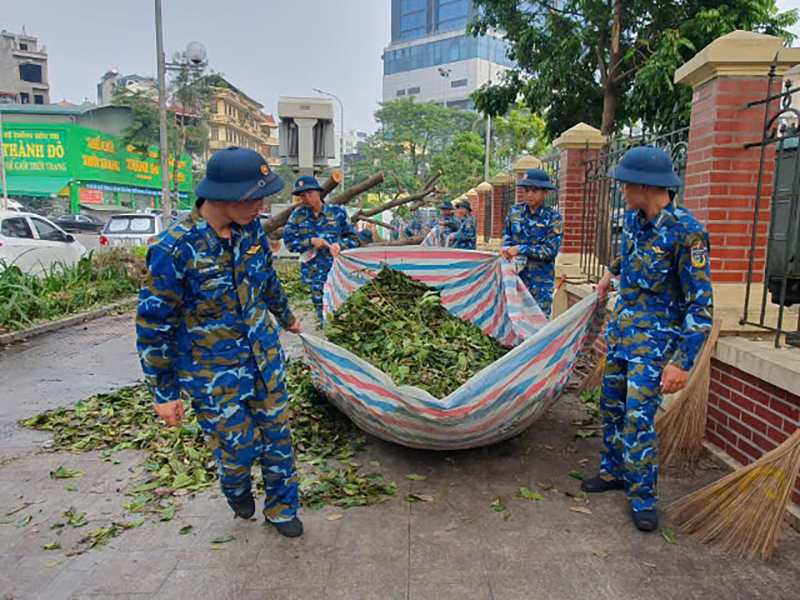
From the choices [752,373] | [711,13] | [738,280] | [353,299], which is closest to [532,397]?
[752,373]

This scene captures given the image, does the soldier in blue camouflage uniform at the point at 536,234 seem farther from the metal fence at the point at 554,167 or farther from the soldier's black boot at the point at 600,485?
the soldier's black boot at the point at 600,485

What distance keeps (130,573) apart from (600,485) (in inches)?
91.7

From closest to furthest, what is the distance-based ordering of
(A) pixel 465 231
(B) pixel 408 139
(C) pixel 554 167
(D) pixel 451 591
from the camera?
1. (D) pixel 451 591
2. (C) pixel 554 167
3. (A) pixel 465 231
4. (B) pixel 408 139

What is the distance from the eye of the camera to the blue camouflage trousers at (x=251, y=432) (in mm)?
2662

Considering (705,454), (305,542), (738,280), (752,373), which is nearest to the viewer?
(305,542)

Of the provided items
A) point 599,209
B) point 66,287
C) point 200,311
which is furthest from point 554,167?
point 66,287

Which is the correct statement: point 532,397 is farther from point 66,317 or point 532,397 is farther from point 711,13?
point 711,13

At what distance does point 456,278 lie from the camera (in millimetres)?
5449

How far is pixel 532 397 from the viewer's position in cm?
331

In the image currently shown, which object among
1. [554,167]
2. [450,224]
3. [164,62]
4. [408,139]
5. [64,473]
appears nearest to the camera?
[64,473]

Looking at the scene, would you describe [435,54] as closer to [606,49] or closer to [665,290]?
[606,49]

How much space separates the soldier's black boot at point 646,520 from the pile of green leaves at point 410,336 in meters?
1.18

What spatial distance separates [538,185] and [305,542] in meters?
3.80

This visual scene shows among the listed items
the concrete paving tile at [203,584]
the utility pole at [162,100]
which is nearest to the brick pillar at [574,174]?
the concrete paving tile at [203,584]
